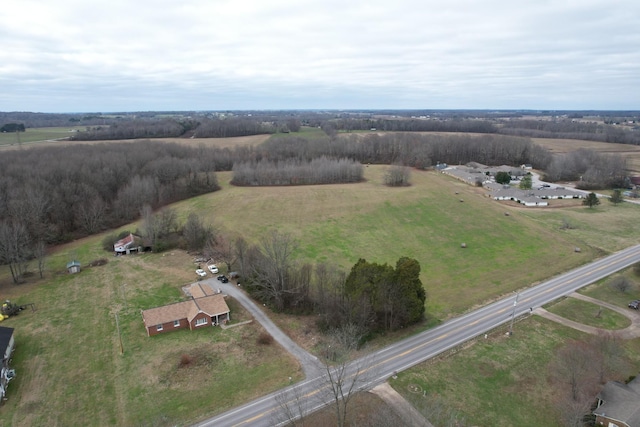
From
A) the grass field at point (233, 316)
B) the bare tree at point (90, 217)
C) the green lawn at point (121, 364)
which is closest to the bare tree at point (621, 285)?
the grass field at point (233, 316)

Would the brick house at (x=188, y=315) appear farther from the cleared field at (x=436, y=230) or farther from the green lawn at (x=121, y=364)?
the cleared field at (x=436, y=230)

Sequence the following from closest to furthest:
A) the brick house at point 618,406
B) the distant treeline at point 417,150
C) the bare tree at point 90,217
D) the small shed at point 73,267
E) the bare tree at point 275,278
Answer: the brick house at point 618,406 < the bare tree at point 275,278 < the small shed at point 73,267 < the bare tree at point 90,217 < the distant treeline at point 417,150

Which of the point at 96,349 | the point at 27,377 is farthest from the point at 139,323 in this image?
the point at 27,377

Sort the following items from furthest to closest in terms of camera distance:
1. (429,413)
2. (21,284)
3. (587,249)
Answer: (587,249), (21,284), (429,413)

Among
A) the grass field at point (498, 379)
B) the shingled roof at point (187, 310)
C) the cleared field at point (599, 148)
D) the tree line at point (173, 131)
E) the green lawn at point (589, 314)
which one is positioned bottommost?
the grass field at point (498, 379)

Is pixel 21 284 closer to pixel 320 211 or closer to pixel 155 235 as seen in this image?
pixel 155 235

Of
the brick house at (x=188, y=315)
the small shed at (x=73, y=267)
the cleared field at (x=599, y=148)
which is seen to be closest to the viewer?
the brick house at (x=188, y=315)
